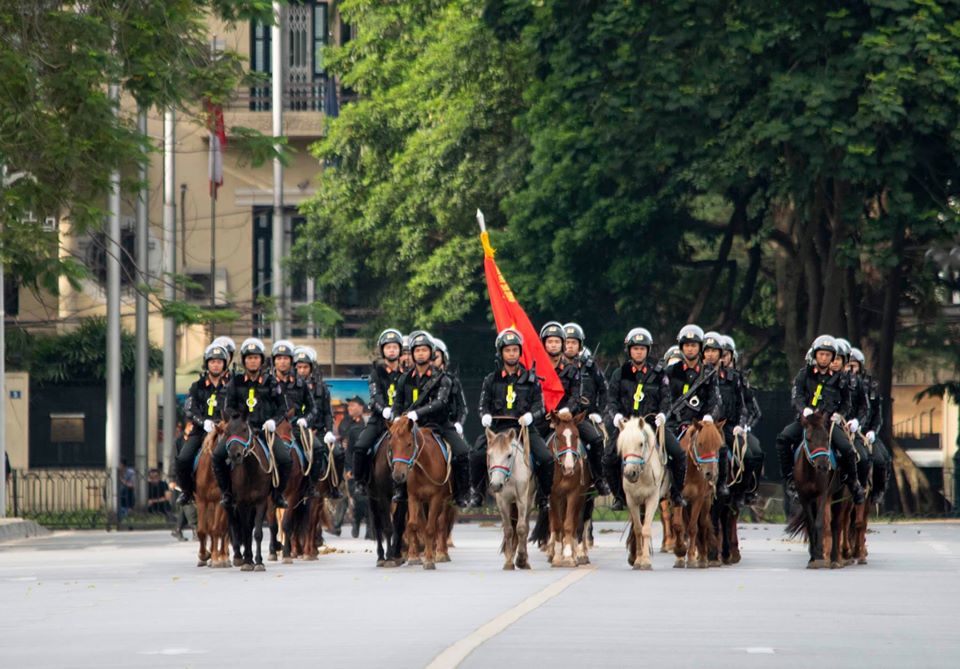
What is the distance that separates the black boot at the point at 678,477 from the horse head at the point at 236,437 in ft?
14.1

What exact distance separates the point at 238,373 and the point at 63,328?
3250cm

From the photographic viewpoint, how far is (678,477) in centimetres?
2359

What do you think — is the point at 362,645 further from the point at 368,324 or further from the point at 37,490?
the point at 368,324

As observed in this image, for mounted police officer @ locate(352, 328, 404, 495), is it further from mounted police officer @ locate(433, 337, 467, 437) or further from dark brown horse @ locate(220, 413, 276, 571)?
dark brown horse @ locate(220, 413, 276, 571)

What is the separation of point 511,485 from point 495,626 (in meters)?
8.04

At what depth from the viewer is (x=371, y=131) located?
5228 cm

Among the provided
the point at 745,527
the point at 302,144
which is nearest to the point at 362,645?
the point at 745,527

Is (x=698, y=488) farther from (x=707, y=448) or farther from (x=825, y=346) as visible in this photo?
(x=825, y=346)

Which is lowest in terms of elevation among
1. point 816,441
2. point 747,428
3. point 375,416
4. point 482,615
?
point 482,615

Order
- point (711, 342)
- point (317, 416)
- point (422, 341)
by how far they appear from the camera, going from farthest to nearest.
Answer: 1. point (317, 416)
2. point (711, 342)
3. point (422, 341)

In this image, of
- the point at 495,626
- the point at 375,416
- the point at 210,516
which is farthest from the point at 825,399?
the point at 495,626

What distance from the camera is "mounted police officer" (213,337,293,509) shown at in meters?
24.3

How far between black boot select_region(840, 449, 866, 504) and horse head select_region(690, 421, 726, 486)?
4.16ft

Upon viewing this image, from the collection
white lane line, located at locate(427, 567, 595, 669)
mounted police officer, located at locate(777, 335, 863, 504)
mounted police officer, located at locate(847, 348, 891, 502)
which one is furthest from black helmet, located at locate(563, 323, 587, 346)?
white lane line, located at locate(427, 567, 595, 669)
